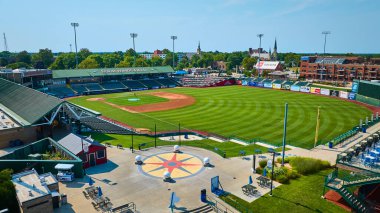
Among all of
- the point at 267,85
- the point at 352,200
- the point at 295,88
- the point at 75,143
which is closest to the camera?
the point at 352,200

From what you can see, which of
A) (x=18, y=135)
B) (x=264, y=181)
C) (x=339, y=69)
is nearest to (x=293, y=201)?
(x=264, y=181)

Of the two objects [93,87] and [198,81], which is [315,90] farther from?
[93,87]

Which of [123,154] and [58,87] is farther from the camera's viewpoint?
[58,87]

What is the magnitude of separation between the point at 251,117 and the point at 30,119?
1680 inches

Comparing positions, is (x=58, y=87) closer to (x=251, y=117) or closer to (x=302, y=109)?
(x=251, y=117)

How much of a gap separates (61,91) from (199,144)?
74.4 m

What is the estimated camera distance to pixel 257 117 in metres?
61.5

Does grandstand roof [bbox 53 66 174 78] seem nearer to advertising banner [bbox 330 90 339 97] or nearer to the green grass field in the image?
the green grass field

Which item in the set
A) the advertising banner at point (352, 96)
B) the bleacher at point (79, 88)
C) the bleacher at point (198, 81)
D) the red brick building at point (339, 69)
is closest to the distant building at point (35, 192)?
the bleacher at point (79, 88)

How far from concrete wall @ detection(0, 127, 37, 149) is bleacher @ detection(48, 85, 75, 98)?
5576 centimetres

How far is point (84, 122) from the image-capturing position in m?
52.9

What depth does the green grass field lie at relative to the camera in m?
49.6

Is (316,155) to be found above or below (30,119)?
A: below

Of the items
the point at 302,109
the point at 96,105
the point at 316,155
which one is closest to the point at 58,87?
the point at 96,105
